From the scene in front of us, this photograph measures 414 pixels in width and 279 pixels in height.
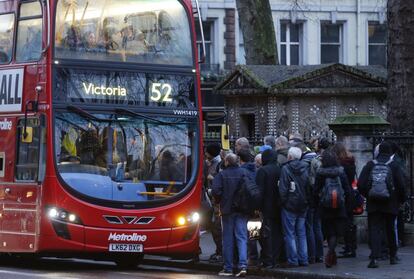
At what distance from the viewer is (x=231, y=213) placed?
17.6m

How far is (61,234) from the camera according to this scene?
1786cm

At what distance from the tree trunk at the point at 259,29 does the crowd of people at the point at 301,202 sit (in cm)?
1423

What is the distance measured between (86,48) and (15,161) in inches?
81.6

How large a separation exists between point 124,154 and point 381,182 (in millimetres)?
4001

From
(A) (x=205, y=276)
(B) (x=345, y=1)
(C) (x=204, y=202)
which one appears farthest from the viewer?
(B) (x=345, y=1)

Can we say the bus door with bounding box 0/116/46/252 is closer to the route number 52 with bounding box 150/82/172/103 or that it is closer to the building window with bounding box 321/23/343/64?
the route number 52 with bounding box 150/82/172/103

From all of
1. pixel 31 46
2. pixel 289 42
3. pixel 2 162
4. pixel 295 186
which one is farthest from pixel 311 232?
pixel 289 42

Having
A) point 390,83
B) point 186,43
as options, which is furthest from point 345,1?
point 186,43

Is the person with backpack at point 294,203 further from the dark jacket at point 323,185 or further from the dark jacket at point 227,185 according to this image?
the dark jacket at point 227,185

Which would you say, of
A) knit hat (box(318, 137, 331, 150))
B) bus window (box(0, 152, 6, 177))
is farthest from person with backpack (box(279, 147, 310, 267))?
bus window (box(0, 152, 6, 177))

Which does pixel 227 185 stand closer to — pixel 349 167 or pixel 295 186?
pixel 295 186

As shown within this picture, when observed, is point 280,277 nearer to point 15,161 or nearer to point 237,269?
point 237,269

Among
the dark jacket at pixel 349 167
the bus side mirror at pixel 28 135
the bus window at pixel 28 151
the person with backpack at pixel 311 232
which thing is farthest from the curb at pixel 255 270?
the bus side mirror at pixel 28 135

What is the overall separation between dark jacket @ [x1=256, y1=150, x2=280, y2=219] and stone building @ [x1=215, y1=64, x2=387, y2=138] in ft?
21.7
